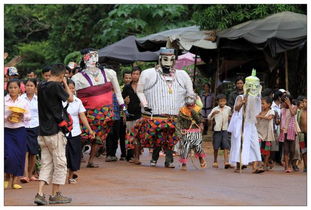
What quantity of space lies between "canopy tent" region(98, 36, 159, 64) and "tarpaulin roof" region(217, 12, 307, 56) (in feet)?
13.2

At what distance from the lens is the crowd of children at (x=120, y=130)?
10.0m

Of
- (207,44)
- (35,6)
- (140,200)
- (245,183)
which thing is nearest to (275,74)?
(207,44)

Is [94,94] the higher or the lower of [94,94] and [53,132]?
the higher

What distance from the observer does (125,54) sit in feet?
75.0

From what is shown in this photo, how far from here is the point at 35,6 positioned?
3991 cm

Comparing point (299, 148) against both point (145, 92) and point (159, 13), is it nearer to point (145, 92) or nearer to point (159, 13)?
point (145, 92)

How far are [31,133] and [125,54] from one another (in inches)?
456

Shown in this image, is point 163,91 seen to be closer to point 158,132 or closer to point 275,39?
point 158,132

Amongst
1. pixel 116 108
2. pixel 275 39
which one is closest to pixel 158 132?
pixel 116 108

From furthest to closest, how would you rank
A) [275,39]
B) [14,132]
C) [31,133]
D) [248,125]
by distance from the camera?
[275,39] → [248,125] → [31,133] → [14,132]

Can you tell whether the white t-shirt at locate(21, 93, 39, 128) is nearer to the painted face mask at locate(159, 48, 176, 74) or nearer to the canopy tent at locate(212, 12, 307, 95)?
the painted face mask at locate(159, 48, 176, 74)

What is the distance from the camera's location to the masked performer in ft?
44.7

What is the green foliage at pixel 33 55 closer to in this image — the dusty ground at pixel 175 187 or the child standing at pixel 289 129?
the child standing at pixel 289 129

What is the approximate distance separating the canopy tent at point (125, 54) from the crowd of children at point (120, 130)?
6.85 metres
